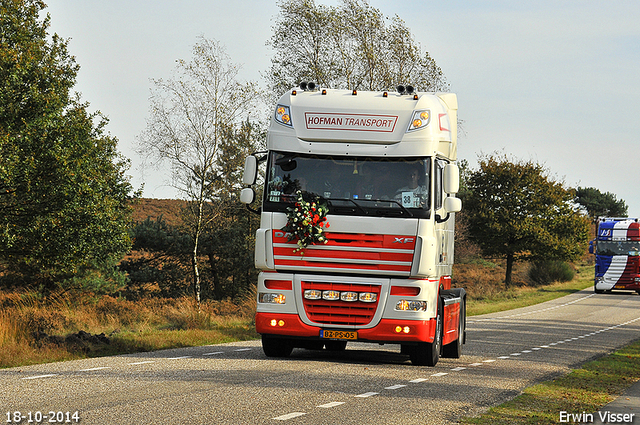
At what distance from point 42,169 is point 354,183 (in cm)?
1538

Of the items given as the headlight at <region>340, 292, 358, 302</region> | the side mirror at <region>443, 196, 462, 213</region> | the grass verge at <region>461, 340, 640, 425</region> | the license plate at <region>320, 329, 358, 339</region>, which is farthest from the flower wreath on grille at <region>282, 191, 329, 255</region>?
the grass verge at <region>461, 340, 640, 425</region>

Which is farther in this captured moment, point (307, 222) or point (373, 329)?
point (373, 329)

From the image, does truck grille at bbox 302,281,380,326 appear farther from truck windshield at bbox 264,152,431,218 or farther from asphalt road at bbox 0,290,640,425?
truck windshield at bbox 264,152,431,218

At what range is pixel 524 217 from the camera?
177ft

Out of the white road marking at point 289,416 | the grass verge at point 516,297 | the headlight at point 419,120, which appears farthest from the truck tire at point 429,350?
the grass verge at point 516,297

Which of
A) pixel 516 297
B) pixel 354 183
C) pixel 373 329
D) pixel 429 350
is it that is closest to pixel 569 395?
pixel 429 350

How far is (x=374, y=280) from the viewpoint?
11625 mm

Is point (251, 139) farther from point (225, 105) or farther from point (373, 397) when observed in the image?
point (373, 397)

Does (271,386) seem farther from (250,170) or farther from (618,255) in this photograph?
(618,255)

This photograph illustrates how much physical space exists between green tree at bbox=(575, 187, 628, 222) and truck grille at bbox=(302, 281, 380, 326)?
105m

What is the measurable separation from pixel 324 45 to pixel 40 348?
82.2ft

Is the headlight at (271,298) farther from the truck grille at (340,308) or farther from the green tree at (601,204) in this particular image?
the green tree at (601,204)

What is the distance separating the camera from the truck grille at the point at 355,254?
11.5 m

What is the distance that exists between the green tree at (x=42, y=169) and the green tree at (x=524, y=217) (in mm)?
34370
